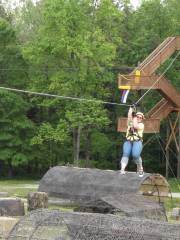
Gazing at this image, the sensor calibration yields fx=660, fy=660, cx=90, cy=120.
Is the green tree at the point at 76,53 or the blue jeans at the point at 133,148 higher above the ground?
the green tree at the point at 76,53

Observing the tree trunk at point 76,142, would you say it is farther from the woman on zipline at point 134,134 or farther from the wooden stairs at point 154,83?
the woman on zipline at point 134,134

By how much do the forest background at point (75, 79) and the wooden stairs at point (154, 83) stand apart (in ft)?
19.4

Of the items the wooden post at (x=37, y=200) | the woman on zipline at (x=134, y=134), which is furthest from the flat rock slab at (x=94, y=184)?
the wooden post at (x=37, y=200)

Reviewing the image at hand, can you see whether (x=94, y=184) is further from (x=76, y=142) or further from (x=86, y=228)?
(x=76, y=142)

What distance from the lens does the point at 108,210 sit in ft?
49.8

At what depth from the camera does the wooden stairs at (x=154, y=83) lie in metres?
29.9

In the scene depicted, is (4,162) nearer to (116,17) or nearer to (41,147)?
(41,147)

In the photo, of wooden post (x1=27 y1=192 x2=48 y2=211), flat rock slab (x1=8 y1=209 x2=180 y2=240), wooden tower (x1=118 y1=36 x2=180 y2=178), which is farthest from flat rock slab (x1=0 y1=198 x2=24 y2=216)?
wooden tower (x1=118 y1=36 x2=180 y2=178)

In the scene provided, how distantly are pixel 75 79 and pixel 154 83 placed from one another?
30.5 ft

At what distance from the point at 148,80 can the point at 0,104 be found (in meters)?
13.6

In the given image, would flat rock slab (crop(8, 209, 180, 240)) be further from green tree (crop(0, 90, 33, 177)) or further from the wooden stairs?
green tree (crop(0, 90, 33, 177))

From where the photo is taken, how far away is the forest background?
128 feet

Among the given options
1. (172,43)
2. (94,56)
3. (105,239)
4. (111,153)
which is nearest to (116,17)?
(94,56)

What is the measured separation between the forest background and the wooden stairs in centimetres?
591
